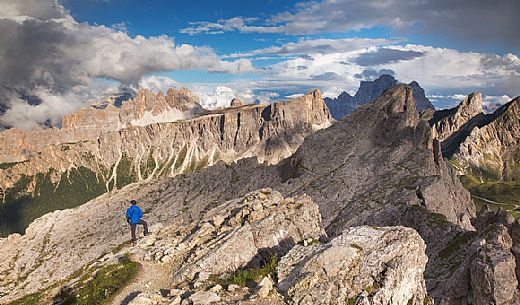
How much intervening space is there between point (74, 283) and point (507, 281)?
155ft

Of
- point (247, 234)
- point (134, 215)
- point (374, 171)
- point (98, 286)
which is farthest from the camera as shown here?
point (374, 171)

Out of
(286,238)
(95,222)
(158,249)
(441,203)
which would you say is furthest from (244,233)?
(95,222)

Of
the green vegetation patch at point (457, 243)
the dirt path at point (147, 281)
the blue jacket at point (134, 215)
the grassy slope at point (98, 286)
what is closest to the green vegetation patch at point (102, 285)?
the grassy slope at point (98, 286)

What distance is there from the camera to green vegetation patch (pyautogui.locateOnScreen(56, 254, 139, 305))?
31611 millimetres

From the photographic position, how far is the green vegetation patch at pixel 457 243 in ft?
201

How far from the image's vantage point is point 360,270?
2752 cm

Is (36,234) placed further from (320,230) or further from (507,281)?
(507,281)

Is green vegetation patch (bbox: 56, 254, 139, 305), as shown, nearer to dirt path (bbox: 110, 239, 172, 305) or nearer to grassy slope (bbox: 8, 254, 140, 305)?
grassy slope (bbox: 8, 254, 140, 305)

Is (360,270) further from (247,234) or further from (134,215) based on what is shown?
(134,215)

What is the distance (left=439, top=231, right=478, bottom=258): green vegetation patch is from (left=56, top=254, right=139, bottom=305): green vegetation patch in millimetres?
47871

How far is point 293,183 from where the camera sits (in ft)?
443

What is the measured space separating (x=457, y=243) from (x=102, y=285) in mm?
53091

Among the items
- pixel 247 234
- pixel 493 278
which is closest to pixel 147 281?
pixel 247 234

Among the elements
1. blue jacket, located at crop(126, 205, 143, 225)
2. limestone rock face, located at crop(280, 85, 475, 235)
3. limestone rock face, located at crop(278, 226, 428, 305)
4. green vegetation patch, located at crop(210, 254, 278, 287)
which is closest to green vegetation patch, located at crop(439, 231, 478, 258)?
limestone rock face, located at crop(280, 85, 475, 235)
